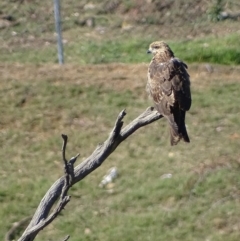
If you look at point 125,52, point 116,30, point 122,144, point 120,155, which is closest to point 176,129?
point 120,155

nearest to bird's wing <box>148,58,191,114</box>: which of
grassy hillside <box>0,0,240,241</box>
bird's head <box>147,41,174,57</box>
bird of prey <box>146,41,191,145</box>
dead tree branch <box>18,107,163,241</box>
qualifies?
bird of prey <box>146,41,191,145</box>

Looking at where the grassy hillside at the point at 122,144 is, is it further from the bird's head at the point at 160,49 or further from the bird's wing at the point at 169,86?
the bird's wing at the point at 169,86

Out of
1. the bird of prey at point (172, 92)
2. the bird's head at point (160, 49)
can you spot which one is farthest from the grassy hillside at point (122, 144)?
the bird of prey at point (172, 92)

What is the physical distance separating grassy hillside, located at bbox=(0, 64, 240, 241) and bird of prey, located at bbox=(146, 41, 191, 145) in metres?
1.65

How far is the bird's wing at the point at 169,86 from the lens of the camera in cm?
511

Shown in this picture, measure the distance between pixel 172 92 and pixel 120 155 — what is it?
9.36ft

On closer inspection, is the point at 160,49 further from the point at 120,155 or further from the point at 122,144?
the point at 122,144

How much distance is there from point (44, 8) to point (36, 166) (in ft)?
23.0

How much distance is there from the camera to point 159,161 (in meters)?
7.75

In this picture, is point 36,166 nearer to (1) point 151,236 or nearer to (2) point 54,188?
(1) point 151,236

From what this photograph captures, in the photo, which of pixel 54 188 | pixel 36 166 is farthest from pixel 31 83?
pixel 54 188

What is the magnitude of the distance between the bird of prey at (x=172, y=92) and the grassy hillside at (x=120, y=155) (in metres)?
1.65

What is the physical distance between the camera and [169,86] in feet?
17.3

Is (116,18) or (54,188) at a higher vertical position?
(54,188)
